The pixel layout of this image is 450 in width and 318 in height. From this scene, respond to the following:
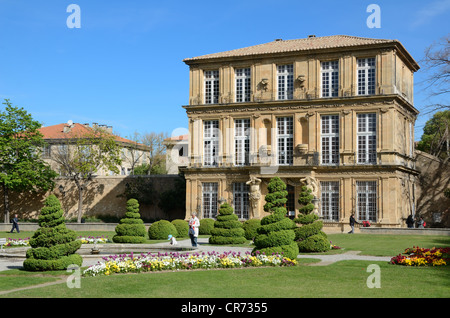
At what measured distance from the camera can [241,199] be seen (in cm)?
4475

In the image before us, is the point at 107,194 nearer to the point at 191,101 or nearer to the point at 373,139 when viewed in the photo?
the point at 191,101

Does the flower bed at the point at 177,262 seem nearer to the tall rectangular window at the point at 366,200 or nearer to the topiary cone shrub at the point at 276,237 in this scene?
the topiary cone shrub at the point at 276,237

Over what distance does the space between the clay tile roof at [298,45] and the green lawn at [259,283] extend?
26.2m

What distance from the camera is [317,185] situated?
4197 cm

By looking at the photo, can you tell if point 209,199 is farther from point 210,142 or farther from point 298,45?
point 298,45

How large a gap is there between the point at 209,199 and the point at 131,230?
53.4 feet

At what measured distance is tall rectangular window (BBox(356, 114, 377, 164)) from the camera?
41500 mm

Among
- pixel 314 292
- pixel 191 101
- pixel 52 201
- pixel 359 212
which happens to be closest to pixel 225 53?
pixel 191 101

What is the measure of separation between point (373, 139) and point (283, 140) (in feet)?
21.9

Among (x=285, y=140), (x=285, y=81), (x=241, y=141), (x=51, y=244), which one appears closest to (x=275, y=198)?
(x=51, y=244)

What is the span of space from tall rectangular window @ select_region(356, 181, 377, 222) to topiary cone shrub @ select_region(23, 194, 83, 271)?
1059 inches

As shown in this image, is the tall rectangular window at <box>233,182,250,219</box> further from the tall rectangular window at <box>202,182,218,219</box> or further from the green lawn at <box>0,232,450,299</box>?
the green lawn at <box>0,232,450,299</box>

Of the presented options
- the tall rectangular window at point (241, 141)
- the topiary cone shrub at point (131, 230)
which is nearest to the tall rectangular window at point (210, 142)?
the tall rectangular window at point (241, 141)

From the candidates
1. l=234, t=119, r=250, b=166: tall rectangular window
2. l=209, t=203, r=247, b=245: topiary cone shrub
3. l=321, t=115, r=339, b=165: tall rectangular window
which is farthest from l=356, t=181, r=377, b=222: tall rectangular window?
l=209, t=203, r=247, b=245: topiary cone shrub
